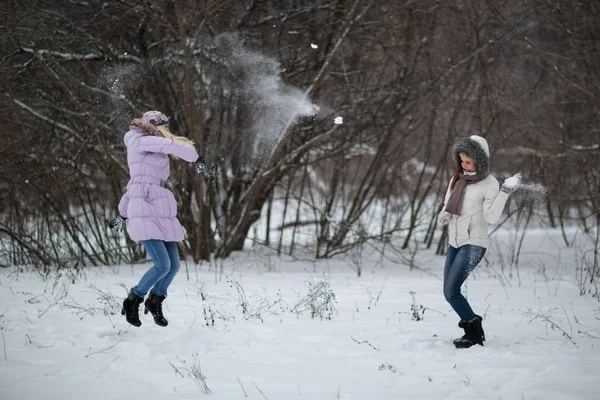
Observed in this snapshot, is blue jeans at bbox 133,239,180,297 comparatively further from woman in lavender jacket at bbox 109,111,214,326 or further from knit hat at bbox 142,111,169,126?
knit hat at bbox 142,111,169,126

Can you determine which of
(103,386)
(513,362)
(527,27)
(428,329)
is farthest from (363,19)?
(103,386)

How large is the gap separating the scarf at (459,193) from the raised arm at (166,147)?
2090 millimetres

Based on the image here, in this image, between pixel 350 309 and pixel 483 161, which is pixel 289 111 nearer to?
pixel 350 309

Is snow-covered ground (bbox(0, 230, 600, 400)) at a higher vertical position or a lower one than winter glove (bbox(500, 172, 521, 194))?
lower

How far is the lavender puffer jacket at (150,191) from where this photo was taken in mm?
4664

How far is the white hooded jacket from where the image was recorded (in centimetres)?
456

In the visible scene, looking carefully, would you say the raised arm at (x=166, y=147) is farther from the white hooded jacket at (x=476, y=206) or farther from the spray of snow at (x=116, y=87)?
the spray of snow at (x=116, y=87)

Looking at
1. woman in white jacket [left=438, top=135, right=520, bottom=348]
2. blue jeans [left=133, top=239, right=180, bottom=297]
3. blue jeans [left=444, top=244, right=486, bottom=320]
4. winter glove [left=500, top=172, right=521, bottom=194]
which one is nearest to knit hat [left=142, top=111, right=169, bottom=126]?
blue jeans [left=133, top=239, right=180, bottom=297]

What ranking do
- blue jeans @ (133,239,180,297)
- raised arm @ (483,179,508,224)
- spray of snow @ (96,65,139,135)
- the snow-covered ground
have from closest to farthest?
Result: the snow-covered ground, raised arm @ (483,179,508,224), blue jeans @ (133,239,180,297), spray of snow @ (96,65,139,135)

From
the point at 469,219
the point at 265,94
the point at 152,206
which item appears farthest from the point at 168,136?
the point at 265,94

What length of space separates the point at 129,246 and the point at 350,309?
→ 5.40 meters

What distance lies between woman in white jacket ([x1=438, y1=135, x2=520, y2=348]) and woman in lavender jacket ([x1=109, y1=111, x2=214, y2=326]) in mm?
2049

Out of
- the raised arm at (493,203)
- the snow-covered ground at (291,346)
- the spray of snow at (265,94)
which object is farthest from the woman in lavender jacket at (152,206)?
the spray of snow at (265,94)

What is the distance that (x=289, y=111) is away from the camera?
369 inches
